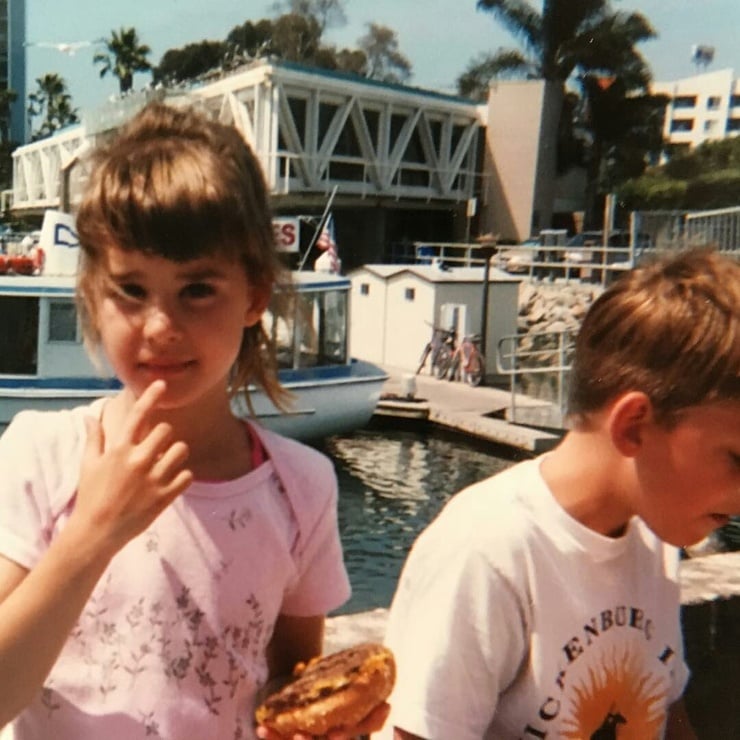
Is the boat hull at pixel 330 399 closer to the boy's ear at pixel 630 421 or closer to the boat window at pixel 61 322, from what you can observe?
the boat window at pixel 61 322

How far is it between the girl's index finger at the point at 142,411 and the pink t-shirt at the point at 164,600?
162mm

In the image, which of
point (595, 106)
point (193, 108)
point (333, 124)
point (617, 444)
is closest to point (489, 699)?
point (617, 444)

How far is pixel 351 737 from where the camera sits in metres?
0.99

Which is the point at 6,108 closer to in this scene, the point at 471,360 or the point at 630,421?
the point at 471,360

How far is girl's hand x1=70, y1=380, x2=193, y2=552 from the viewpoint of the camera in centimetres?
83

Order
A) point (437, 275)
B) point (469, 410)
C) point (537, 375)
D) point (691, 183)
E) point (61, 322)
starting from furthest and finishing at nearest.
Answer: point (691, 183) → point (437, 275) → point (537, 375) → point (469, 410) → point (61, 322)

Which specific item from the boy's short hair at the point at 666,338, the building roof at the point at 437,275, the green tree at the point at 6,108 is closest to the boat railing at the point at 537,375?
the building roof at the point at 437,275

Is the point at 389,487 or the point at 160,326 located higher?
the point at 160,326

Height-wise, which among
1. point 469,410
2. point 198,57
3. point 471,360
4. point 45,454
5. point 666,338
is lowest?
point 469,410

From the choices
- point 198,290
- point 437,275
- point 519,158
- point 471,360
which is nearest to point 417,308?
point 437,275

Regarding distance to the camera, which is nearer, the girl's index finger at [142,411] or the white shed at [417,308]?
the girl's index finger at [142,411]

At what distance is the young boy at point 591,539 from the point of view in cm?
110

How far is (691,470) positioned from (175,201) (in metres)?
0.69

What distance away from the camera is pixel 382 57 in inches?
829
